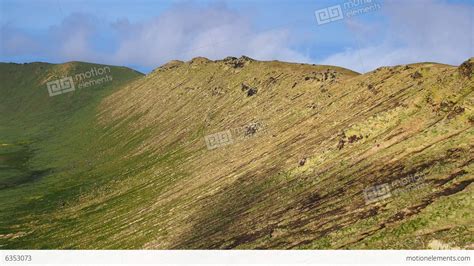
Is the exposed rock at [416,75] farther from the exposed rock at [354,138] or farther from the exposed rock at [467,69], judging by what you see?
the exposed rock at [354,138]

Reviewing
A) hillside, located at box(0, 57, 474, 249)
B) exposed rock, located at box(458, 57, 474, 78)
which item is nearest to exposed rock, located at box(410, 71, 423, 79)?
hillside, located at box(0, 57, 474, 249)

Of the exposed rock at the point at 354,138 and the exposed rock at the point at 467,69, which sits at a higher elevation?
the exposed rock at the point at 467,69

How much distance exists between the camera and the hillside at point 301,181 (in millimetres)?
54500

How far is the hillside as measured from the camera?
5450 centimetres

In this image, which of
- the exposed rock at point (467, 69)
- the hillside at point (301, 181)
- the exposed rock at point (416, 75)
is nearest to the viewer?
the hillside at point (301, 181)

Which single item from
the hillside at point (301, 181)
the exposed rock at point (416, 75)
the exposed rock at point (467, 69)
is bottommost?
the hillside at point (301, 181)

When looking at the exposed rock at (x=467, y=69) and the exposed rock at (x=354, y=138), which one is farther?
the exposed rock at (x=354, y=138)

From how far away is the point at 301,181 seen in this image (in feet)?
279

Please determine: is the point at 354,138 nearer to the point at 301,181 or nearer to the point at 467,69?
the point at 301,181

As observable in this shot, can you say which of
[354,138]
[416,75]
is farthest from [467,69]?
[354,138]

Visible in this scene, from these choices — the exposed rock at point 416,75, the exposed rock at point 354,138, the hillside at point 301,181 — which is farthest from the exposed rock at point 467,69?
the exposed rock at point 354,138

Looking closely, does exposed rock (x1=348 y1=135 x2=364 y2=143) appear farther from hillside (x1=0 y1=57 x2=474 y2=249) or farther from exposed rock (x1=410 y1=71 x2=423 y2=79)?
exposed rock (x1=410 y1=71 x2=423 y2=79)
